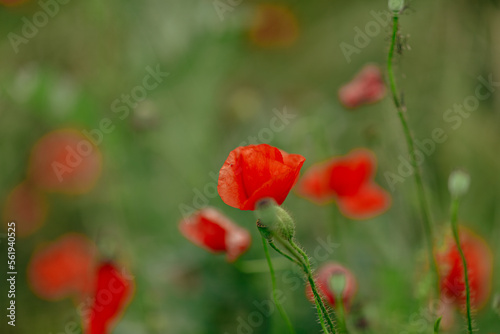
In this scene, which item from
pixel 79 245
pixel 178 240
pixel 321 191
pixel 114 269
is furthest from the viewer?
pixel 79 245

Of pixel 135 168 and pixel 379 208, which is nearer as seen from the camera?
pixel 379 208

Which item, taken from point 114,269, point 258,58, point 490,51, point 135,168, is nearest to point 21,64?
point 135,168

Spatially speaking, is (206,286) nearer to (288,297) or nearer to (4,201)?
(288,297)

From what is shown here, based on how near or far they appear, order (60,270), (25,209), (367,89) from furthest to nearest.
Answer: (25,209) < (60,270) < (367,89)

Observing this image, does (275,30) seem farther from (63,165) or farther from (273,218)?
(273,218)

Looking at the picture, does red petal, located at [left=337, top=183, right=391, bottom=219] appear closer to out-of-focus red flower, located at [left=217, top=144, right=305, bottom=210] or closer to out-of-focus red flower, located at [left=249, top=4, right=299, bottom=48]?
out-of-focus red flower, located at [left=217, top=144, right=305, bottom=210]

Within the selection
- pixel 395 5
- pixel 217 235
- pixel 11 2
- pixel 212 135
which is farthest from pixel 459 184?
pixel 11 2

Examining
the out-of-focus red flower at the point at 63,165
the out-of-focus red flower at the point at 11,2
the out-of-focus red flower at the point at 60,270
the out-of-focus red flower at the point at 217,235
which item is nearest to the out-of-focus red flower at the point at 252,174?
the out-of-focus red flower at the point at 217,235

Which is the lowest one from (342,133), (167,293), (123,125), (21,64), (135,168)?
(342,133)
